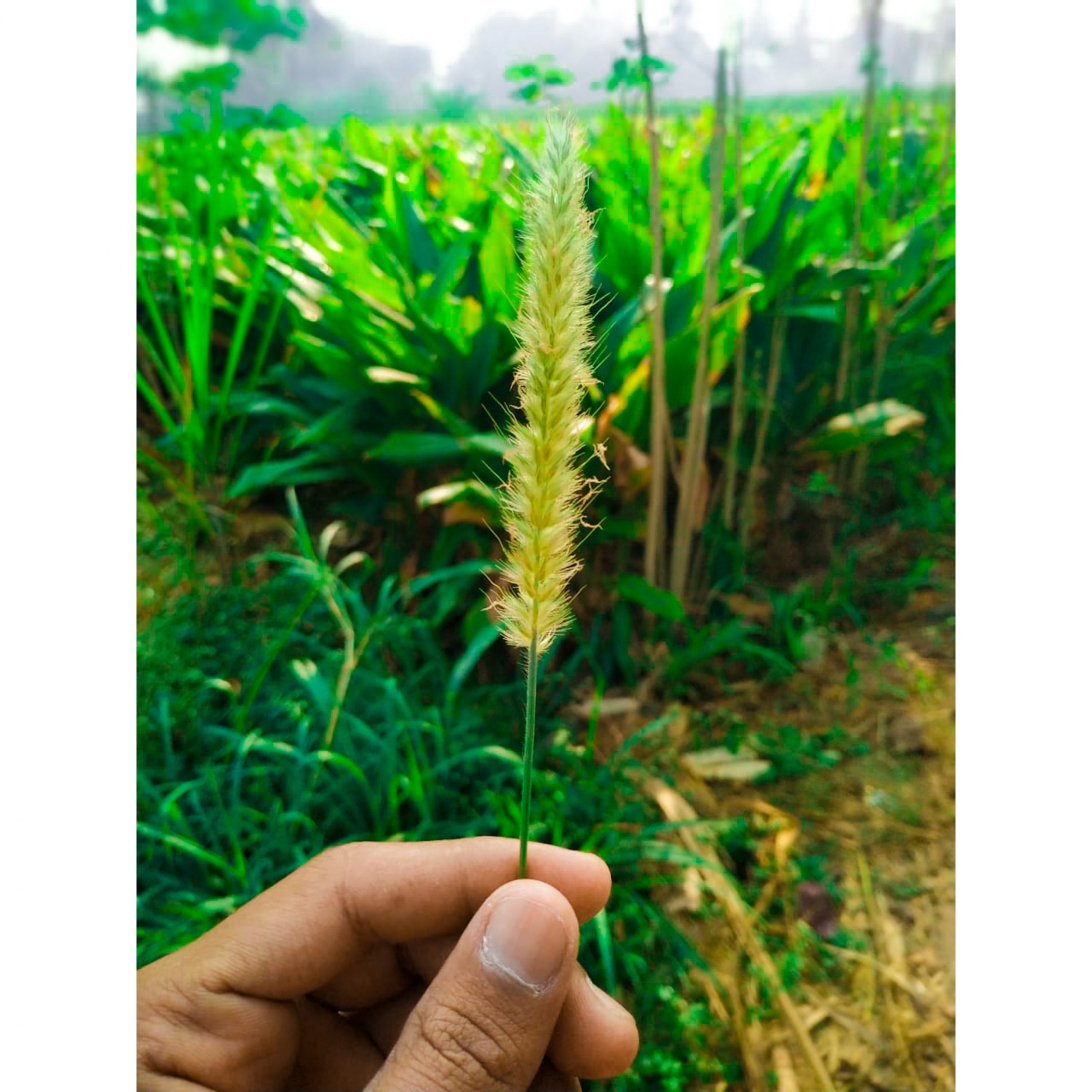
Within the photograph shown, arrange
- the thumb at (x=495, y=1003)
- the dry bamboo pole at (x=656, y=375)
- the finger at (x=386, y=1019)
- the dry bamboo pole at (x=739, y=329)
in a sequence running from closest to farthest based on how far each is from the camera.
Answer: the thumb at (x=495, y=1003) < the finger at (x=386, y=1019) < the dry bamboo pole at (x=656, y=375) < the dry bamboo pole at (x=739, y=329)

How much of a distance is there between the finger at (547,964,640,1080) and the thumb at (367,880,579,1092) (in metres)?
0.09

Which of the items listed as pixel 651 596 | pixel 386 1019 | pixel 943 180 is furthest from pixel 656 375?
pixel 386 1019

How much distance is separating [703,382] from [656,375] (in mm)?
84

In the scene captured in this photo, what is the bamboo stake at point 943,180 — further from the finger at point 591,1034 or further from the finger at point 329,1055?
the finger at point 329,1055

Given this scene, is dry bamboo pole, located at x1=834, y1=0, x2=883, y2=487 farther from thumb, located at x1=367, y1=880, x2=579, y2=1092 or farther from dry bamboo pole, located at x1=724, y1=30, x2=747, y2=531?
thumb, located at x1=367, y1=880, x2=579, y2=1092

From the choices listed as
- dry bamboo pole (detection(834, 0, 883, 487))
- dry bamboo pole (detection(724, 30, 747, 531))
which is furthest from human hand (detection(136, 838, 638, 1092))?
dry bamboo pole (detection(834, 0, 883, 487))

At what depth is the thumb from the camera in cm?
56

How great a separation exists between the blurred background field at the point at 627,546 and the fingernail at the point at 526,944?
34 cm

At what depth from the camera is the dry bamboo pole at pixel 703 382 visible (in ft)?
3.65

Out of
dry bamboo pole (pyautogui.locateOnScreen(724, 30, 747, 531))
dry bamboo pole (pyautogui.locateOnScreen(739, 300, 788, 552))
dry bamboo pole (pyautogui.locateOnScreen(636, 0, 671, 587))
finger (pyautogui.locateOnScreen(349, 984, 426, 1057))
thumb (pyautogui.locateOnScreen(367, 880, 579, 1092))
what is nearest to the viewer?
thumb (pyautogui.locateOnScreen(367, 880, 579, 1092))

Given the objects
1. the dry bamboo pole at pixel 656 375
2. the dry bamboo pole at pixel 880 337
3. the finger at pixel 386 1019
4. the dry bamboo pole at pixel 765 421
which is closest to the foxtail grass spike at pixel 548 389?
the finger at pixel 386 1019

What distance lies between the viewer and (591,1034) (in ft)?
2.22

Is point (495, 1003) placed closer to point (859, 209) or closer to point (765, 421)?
point (765, 421)

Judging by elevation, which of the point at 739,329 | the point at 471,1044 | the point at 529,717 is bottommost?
the point at 471,1044
